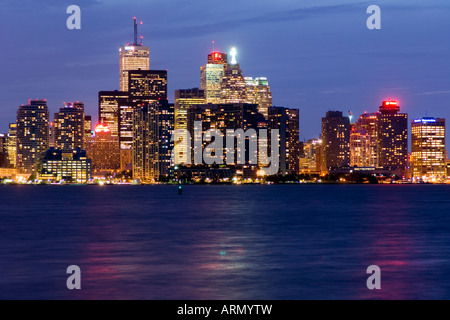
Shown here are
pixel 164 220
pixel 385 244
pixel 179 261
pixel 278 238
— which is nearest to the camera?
pixel 179 261

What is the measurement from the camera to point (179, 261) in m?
50.2

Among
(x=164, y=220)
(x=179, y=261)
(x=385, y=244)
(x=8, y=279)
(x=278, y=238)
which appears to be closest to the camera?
(x=8, y=279)

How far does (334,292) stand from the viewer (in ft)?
123
